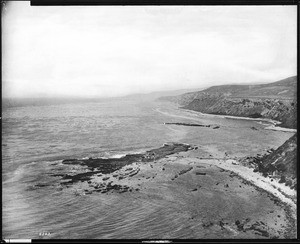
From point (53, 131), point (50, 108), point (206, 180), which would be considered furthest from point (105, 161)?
point (206, 180)

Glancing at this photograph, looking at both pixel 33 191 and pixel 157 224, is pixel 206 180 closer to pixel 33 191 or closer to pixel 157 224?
pixel 157 224

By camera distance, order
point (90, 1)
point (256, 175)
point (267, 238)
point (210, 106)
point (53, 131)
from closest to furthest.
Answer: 1. point (267, 238)
2. point (90, 1)
3. point (53, 131)
4. point (256, 175)
5. point (210, 106)

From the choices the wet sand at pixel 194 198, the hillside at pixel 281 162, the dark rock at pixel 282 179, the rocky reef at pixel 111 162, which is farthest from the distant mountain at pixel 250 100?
the wet sand at pixel 194 198

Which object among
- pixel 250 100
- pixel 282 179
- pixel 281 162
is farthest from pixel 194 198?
pixel 250 100

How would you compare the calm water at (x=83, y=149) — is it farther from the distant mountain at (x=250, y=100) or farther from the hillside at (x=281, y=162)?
the distant mountain at (x=250, y=100)

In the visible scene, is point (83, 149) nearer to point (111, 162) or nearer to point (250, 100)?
point (111, 162)

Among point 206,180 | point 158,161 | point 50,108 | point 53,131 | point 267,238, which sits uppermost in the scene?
point 50,108
